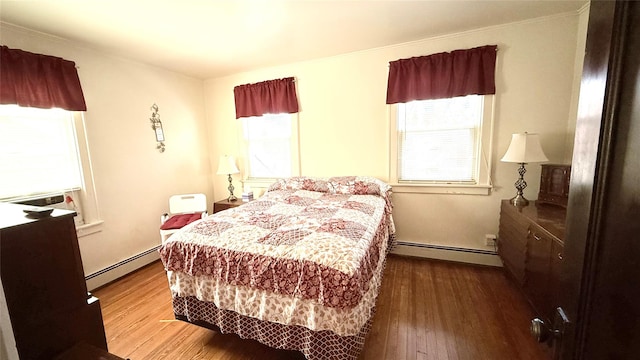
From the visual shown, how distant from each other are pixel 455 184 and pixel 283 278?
7.14 feet

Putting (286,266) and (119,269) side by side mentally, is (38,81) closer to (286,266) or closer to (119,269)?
(119,269)

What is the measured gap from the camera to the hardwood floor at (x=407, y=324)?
5.31 ft

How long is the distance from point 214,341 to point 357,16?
2784 mm

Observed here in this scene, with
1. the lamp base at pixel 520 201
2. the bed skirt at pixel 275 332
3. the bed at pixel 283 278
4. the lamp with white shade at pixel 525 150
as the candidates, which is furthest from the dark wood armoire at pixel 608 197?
the lamp base at pixel 520 201

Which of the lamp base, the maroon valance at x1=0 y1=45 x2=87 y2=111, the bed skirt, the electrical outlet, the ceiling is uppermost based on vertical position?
the ceiling

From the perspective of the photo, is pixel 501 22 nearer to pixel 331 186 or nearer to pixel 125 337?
pixel 331 186

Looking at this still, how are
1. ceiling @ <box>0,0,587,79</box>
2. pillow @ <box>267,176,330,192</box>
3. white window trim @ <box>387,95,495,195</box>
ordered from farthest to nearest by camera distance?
pillow @ <box>267,176,330,192</box> → white window trim @ <box>387,95,495,195</box> → ceiling @ <box>0,0,587,79</box>

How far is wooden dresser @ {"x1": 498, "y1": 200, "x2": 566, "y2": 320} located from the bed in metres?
1.11

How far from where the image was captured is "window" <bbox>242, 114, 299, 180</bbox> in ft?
11.0

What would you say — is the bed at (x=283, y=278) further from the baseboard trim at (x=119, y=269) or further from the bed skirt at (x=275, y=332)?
the baseboard trim at (x=119, y=269)

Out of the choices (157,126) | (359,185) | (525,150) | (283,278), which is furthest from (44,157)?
(525,150)

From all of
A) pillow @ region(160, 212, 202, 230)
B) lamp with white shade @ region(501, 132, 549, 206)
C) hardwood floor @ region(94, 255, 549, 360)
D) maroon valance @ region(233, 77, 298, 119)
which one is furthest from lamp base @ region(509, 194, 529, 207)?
pillow @ region(160, 212, 202, 230)

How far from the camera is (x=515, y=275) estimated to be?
6.81 feet

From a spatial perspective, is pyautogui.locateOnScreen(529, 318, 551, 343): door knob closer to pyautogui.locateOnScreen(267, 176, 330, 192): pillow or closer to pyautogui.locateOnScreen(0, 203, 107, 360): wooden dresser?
pyautogui.locateOnScreen(0, 203, 107, 360): wooden dresser
